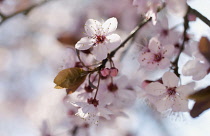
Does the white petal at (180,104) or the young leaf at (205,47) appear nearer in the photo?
the young leaf at (205,47)

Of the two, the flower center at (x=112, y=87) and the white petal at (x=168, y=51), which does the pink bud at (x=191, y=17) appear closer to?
the white petal at (x=168, y=51)

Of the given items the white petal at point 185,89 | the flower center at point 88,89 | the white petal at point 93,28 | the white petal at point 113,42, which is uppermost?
the white petal at point 93,28

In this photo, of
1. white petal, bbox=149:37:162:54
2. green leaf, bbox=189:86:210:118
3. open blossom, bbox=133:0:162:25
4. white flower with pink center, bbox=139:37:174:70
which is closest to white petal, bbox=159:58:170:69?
white flower with pink center, bbox=139:37:174:70

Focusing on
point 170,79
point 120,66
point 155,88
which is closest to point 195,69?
point 170,79

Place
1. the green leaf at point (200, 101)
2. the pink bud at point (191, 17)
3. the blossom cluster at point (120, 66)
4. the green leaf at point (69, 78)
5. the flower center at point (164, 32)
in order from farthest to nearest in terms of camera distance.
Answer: the flower center at point (164, 32)
the pink bud at point (191, 17)
the blossom cluster at point (120, 66)
the green leaf at point (69, 78)
the green leaf at point (200, 101)

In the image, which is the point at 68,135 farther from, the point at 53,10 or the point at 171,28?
the point at 53,10

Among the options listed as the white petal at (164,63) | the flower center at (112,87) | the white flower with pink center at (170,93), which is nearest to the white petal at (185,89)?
the white flower with pink center at (170,93)

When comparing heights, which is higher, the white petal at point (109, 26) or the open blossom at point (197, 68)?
the white petal at point (109, 26)
